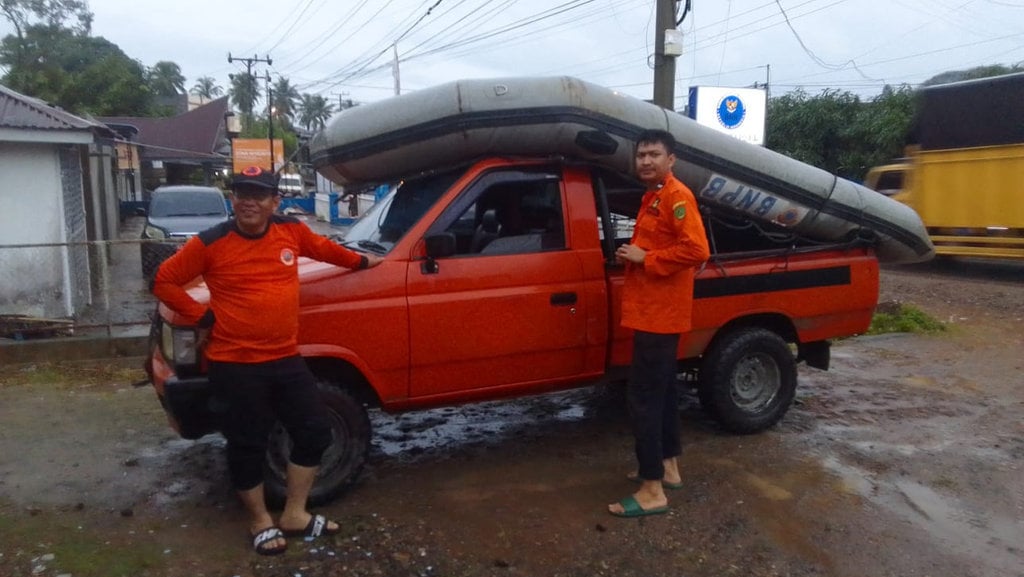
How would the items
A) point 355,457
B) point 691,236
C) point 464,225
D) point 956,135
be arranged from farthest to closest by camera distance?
point 956,135
point 464,225
point 355,457
point 691,236

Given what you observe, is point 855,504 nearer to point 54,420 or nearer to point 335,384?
point 335,384

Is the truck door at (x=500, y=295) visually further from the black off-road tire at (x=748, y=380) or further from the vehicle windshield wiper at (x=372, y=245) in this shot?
the black off-road tire at (x=748, y=380)

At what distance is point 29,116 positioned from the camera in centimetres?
932

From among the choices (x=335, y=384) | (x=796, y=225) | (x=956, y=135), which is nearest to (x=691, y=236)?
(x=796, y=225)

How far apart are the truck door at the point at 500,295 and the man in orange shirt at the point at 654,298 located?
0.52 metres

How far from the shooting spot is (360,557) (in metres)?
3.96

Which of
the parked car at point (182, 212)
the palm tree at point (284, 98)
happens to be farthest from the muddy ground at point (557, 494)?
the palm tree at point (284, 98)

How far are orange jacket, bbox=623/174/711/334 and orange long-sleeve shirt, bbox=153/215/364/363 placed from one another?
5.88ft

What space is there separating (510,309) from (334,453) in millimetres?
1240

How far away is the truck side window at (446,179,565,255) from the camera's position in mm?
4809

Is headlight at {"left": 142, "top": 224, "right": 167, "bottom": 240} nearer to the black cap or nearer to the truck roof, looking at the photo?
the black cap

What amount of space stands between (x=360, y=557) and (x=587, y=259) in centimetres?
210

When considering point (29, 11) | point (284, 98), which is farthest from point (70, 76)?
point (284, 98)

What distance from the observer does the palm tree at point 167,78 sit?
66769 mm
